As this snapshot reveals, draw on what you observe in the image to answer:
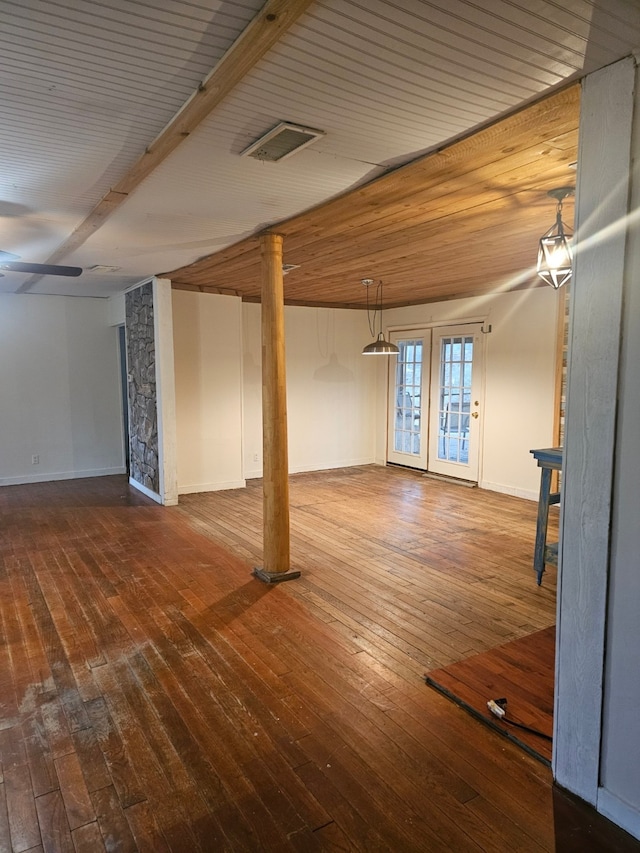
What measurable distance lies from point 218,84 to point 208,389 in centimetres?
496

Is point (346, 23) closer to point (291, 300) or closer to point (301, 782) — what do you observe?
point (301, 782)

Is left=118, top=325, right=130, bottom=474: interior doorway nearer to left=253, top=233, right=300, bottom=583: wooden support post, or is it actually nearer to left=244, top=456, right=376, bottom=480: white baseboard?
left=244, top=456, right=376, bottom=480: white baseboard

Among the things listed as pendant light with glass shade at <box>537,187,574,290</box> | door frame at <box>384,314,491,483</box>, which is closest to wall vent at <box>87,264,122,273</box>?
pendant light with glass shade at <box>537,187,574,290</box>

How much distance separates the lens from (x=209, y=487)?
6770 mm

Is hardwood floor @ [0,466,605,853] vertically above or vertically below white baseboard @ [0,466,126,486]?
below

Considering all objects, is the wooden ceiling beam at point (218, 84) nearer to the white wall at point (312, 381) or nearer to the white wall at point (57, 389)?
the white wall at point (312, 381)

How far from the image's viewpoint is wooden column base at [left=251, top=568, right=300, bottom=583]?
12.9 ft

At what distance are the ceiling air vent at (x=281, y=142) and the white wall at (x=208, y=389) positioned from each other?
4053 millimetres

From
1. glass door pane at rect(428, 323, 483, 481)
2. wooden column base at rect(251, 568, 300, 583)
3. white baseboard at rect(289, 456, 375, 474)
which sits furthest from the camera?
white baseboard at rect(289, 456, 375, 474)

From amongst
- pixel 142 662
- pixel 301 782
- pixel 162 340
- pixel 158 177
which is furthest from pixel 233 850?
pixel 162 340

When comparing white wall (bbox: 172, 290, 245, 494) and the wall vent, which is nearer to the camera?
the wall vent

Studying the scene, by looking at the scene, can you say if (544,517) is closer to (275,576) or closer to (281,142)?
(275,576)

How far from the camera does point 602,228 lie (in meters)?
1.78

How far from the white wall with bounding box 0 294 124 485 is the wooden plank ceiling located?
205cm
